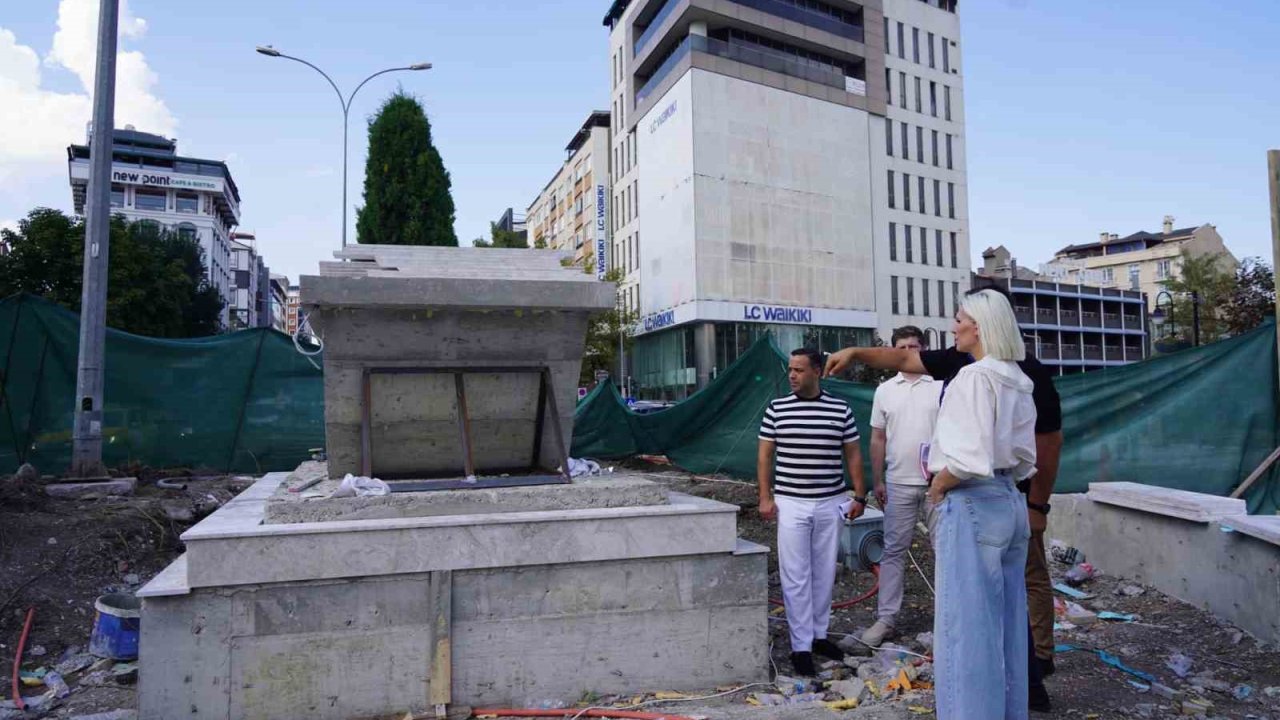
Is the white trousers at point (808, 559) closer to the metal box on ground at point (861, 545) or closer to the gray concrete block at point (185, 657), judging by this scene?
the metal box on ground at point (861, 545)

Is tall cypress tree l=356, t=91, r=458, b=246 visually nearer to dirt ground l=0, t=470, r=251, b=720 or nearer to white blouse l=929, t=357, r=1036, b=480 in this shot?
dirt ground l=0, t=470, r=251, b=720

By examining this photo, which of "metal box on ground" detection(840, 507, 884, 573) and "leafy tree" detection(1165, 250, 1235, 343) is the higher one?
"leafy tree" detection(1165, 250, 1235, 343)

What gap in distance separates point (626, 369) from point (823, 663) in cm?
4807

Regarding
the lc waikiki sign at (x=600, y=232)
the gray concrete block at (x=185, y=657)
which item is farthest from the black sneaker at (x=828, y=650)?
the lc waikiki sign at (x=600, y=232)

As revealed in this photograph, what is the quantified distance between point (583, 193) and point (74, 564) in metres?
55.6

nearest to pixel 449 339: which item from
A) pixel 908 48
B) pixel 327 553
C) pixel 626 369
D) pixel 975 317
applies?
pixel 327 553

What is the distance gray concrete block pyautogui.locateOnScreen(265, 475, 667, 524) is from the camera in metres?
4.02

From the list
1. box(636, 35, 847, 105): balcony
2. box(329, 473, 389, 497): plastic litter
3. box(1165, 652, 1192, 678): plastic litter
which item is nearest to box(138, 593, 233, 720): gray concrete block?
box(329, 473, 389, 497): plastic litter

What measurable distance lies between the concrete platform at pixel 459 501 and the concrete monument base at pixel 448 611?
54 mm

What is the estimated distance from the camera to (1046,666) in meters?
4.32

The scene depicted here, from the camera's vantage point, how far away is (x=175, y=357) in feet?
34.3

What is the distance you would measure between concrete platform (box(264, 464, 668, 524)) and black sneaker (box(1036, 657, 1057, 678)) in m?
2.21

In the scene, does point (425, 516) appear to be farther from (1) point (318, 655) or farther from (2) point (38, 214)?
(2) point (38, 214)

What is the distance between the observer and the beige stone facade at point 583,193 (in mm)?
56156
